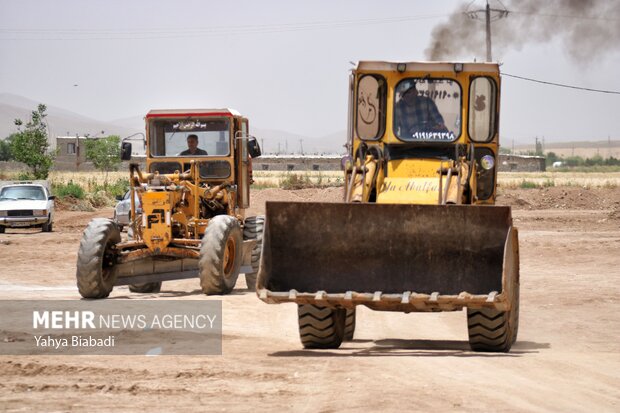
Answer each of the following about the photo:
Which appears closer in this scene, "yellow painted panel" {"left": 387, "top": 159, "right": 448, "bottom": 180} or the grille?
"yellow painted panel" {"left": 387, "top": 159, "right": 448, "bottom": 180}

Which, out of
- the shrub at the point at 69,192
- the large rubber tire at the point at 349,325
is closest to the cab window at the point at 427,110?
the large rubber tire at the point at 349,325

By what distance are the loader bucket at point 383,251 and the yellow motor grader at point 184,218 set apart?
5246mm

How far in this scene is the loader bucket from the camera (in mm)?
11273

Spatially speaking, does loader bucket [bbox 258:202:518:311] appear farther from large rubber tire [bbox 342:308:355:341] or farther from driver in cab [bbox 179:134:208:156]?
driver in cab [bbox 179:134:208:156]

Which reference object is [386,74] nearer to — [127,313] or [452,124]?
[452,124]

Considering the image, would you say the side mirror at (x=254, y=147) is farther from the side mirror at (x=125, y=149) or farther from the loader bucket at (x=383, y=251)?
the loader bucket at (x=383, y=251)

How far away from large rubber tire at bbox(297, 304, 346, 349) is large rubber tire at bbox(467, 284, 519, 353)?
1.42m

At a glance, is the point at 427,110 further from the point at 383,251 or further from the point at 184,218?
the point at 184,218

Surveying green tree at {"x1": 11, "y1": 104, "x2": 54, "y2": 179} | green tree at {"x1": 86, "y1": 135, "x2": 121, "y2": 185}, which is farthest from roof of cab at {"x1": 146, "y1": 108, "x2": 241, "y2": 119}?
green tree at {"x1": 86, "y1": 135, "x2": 121, "y2": 185}

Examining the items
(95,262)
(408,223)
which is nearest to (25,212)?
(95,262)

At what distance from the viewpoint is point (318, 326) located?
11852 millimetres

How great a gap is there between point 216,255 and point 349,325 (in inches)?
164

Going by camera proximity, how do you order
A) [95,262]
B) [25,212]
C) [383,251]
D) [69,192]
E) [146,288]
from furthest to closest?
1. [69,192]
2. [25,212]
3. [146,288]
4. [95,262]
5. [383,251]

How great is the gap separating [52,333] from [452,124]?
5.09 m
